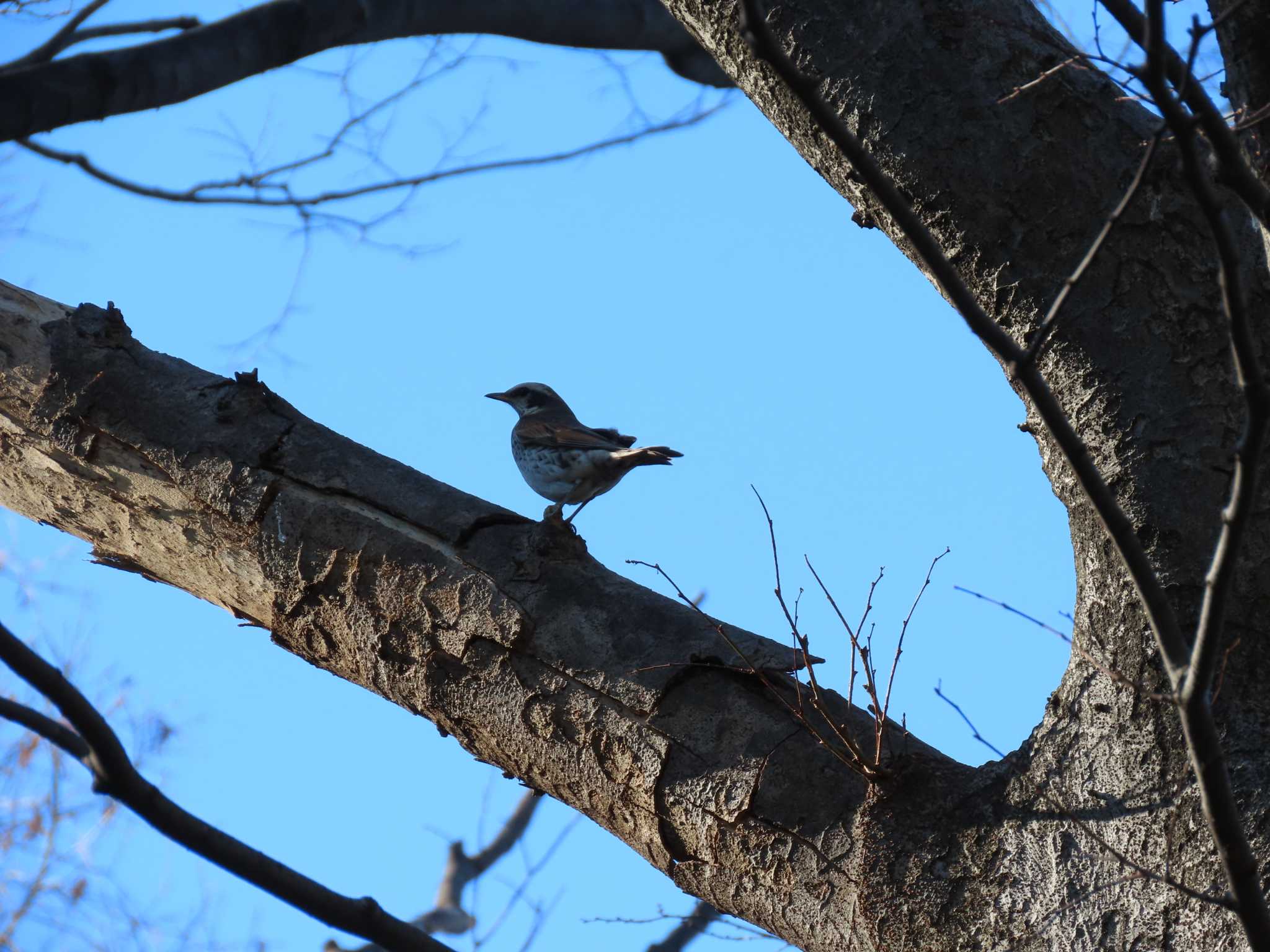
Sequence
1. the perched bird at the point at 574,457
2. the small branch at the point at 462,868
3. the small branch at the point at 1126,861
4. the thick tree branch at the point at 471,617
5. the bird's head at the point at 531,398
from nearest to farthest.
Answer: the small branch at the point at 1126,861, the thick tree branch at the point at 471,617, the perched bird at the point at 574,457, the bird's head at the point at 531,398, the small branch at the point at 462,868

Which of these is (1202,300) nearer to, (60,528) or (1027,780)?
(1027,780)

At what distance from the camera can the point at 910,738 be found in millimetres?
3014

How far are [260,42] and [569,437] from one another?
7.97 feet

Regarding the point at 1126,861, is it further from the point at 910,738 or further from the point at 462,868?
the point at 462,868

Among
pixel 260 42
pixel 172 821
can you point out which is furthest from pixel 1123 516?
pixel 260 42

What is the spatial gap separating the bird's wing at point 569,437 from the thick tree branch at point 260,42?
213 cm

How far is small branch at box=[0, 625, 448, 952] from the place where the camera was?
5.36 ft

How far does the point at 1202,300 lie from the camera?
110 inches

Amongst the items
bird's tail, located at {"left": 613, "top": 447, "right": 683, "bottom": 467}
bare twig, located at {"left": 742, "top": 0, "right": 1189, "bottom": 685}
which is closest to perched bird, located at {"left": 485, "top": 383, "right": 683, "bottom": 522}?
bird's tail, located at {"left": 613, "top": 447, "right": 683, "bottom": 467}

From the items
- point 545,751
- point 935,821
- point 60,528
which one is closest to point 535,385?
point 60,528

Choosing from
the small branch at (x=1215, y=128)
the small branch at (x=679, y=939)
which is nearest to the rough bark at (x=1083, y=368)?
the small branch at (x=1215, y=128)

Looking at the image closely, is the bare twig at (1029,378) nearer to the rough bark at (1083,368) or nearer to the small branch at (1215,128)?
the small branch at (1215,128)

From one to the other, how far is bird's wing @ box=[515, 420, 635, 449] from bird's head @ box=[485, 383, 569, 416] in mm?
1262

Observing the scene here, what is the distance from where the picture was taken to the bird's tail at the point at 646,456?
17.4 feet
